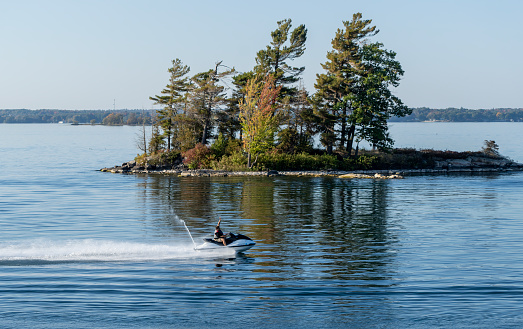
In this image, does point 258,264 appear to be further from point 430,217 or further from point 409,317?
point 430,217

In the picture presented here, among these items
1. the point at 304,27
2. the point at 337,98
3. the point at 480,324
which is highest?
the point at 304,27

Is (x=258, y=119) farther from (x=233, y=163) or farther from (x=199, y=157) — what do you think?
(x=199, y=157)

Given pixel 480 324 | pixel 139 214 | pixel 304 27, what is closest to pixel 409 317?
pixel 480 324

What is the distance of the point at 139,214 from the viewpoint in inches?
1756

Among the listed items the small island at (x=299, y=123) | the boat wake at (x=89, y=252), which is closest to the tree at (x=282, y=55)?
the small island at (x=299, y=123)

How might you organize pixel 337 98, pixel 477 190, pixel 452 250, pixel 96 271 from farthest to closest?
1. pixel 337 98
2. pixel 477 190
3. pixel 452 250
4. pixel 96 271

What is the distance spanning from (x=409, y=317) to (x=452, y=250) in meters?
12.3

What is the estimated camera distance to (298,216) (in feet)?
141

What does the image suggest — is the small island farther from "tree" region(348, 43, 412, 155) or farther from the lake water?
the lake water

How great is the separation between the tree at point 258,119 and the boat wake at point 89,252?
1737 inches

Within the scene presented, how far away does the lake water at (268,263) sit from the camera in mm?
20938

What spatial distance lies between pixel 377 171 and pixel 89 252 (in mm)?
52896

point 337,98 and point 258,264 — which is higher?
point 337,98

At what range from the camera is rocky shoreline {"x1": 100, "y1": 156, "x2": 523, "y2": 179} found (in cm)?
7267
